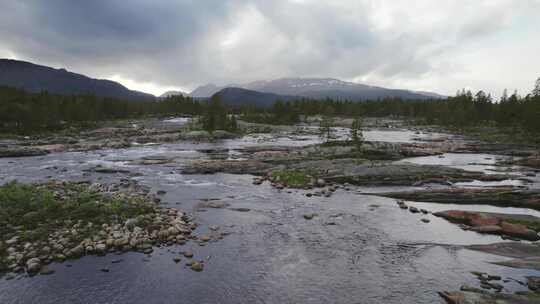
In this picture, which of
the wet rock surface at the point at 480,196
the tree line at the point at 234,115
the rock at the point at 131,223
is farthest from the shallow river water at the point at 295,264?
the tree line at the point at 234,115

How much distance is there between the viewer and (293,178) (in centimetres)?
3412

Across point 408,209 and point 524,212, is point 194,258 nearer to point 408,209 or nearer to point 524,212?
point 408,209

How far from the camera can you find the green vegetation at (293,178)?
32684mm

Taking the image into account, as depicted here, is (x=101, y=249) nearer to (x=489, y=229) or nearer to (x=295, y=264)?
(x=295, y=264)

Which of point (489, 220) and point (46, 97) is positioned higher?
point (46, 97)

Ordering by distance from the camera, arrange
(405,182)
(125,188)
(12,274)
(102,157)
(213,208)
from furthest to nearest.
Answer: (102,157)
(405,182)
(125,188)
(213,208)
(12,274)

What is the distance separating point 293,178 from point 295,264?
18157 millimetres

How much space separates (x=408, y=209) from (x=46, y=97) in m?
119

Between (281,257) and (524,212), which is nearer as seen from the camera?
(281,257)

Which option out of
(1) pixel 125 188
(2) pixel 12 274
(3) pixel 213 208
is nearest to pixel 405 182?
(3) pixel 213 208

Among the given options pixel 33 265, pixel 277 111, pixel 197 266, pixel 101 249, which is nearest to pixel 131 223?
pixel 101 249

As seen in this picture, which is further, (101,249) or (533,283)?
(101,249)

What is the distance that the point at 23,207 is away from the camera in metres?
20.1

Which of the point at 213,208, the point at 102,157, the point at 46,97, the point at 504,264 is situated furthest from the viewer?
the point at 46,97
